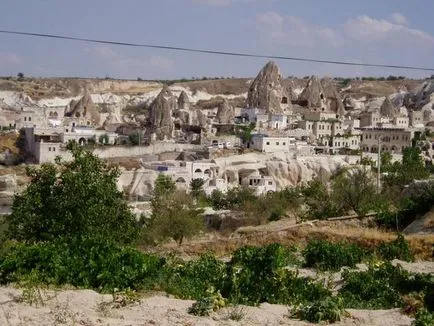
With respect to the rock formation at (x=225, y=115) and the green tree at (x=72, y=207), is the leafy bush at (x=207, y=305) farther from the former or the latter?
the rock formation at (x=225, y=115)

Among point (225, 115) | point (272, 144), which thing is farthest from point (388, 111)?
point (272, 144)

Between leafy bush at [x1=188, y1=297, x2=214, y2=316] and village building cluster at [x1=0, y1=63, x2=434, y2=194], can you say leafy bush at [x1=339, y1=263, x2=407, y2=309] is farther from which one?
village building cluster at [x1=0, y1=63, x2=434, y2=194]

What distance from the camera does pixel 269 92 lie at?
62.5 metres

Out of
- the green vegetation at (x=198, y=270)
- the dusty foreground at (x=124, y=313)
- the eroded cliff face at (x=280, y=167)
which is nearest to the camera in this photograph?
the dusty foreground at (x=124, y=313)

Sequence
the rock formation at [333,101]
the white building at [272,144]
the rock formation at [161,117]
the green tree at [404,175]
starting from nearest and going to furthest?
the green tree at [404,175] < the white building at [272,144] < the rock formation at [161,117] < the rock formation at [333,101]

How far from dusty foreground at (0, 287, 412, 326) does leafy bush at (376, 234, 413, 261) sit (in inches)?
116

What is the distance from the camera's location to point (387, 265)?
8.05 metres

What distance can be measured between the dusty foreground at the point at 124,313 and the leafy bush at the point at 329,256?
2.09 metres

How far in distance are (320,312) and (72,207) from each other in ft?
19.3

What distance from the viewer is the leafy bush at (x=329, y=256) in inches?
351

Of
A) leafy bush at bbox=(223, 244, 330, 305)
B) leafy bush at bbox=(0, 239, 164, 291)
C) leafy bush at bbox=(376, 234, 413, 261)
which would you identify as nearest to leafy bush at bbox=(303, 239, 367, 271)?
leafy bush at bbox=(376, 234, 413, 261)

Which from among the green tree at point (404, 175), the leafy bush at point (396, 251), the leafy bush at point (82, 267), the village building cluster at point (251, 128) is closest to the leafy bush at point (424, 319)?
the leafy bush at point (82, 267)

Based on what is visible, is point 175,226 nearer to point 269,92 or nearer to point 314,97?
point 269,92

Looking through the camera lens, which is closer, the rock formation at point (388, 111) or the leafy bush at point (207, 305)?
the leafy bush at point (207, 305)
